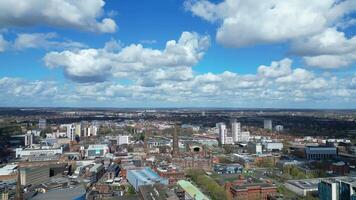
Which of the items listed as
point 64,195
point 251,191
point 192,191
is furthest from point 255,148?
point 64,195

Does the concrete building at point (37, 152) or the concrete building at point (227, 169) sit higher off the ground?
the concrete building at point (37, 152)

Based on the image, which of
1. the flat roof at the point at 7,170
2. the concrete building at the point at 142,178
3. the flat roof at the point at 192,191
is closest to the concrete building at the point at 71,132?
the flat roof at the point at 7,170

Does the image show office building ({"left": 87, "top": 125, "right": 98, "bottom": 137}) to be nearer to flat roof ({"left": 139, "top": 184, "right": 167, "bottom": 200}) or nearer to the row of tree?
the row of tree

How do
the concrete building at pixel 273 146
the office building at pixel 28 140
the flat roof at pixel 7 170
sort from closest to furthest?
the flat roof at pixel 7 170
the concrete building at pixel 273 146
the office building at pixel 28 140

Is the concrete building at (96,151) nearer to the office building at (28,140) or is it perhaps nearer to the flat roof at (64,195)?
the office building at (28,140)

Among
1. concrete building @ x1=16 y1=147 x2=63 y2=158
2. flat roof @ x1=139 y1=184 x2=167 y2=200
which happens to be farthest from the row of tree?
concrete building @ x1=16 y1=147 x2=63 y2=158

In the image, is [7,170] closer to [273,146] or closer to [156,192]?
[156,192]

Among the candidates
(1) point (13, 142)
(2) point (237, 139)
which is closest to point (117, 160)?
(1) point (13, 142)
